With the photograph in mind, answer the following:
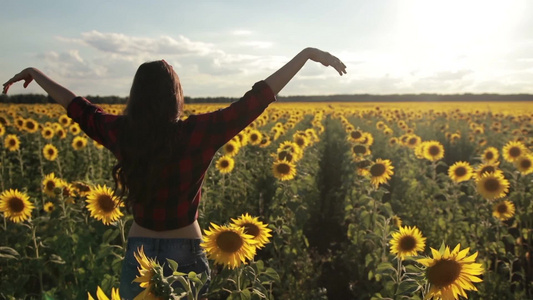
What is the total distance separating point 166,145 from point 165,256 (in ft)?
1.93

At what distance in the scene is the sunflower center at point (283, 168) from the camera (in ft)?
19.8

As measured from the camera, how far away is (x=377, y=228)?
4.69 metres

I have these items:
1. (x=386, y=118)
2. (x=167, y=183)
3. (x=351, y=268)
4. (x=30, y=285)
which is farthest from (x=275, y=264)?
(x=386, y=118)

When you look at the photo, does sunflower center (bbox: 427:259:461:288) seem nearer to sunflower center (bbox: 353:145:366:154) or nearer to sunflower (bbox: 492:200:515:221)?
sunflower (bbox: 492:200:515:221)

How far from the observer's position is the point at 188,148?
234cm

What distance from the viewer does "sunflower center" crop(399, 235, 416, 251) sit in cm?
337

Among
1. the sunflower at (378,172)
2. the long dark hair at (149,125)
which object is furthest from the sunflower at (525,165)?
the long dark hair at (149,125)

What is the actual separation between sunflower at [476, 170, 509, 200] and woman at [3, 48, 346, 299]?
407 centimetres

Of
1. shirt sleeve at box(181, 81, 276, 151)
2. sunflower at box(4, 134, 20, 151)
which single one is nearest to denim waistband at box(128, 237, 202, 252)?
shirt sleeve at box(181, 81, 276, 151)

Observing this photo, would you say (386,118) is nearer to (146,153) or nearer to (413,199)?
(413,199)

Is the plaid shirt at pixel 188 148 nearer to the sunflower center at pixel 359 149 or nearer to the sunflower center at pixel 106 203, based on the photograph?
the sunflower center at pixel 106 203

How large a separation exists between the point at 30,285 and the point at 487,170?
5.68 meters

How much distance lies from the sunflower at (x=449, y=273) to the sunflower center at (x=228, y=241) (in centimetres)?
93

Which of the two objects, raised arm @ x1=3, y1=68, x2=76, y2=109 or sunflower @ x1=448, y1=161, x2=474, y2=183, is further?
sunflower @ x1=448, y1=161, x2=474, y2=183
